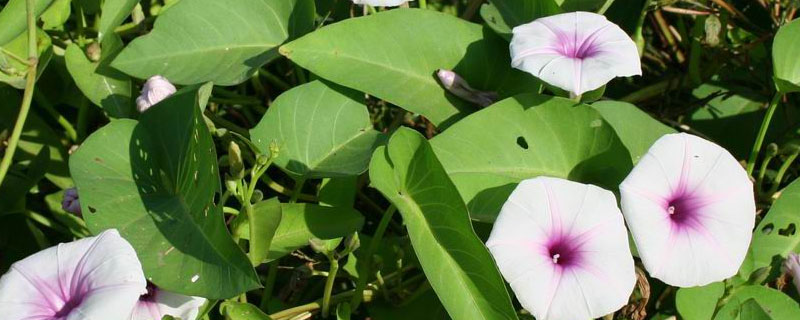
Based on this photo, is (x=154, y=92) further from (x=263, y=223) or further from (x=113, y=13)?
(x=263, y=223)

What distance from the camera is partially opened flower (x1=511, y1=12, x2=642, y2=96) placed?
112cm

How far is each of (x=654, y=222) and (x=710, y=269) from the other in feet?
0.27

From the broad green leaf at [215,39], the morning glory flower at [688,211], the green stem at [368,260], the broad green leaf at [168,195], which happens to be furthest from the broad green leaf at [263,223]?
the morning glory flower at [688,211]

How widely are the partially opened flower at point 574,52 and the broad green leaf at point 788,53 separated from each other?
0.81 feet

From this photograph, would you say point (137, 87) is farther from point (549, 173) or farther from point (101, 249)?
point (549, 173)

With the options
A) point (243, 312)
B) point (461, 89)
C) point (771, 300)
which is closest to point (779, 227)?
point (771, 300)

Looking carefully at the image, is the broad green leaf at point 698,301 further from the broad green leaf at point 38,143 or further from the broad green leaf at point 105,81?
the broad green leaf at point 38,143

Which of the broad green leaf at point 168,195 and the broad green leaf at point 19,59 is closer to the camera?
the broad green leaf at point 168,195

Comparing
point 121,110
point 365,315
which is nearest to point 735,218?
point 365,315

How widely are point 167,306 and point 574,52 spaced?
23.2 inches

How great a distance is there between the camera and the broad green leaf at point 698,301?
1.16 meters

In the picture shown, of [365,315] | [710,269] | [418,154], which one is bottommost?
[365,315]

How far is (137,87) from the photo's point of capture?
140cm

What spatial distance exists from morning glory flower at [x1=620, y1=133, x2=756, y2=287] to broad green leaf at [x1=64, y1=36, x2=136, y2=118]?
27.3 inches
